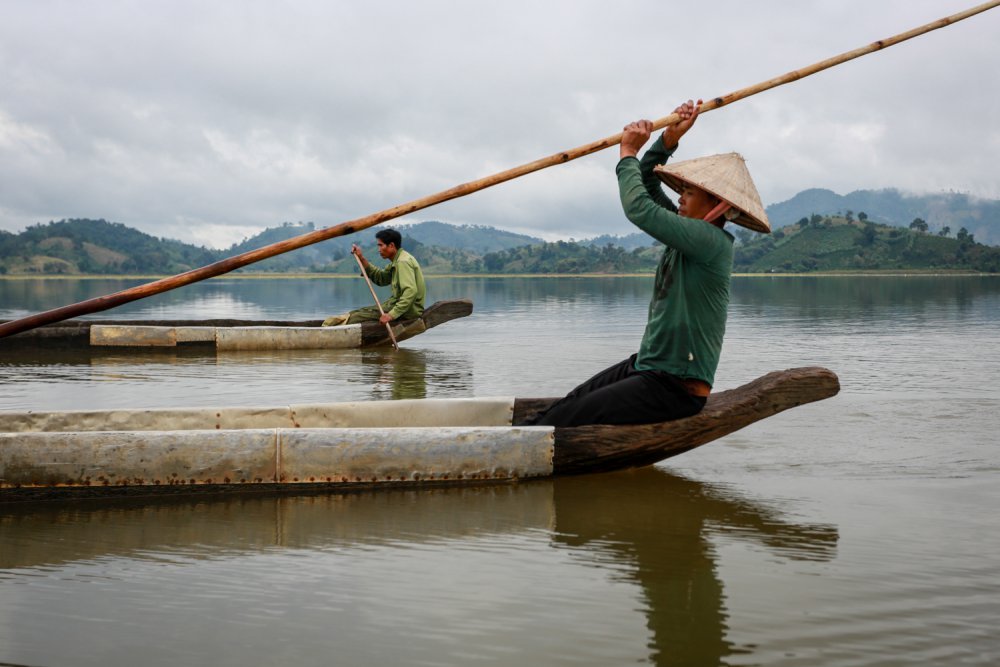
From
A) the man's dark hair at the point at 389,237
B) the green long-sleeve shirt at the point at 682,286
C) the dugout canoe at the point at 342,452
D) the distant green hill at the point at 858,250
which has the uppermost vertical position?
the distant green hill at the point at 858,250

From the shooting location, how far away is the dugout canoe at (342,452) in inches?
219

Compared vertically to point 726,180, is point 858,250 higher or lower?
higher

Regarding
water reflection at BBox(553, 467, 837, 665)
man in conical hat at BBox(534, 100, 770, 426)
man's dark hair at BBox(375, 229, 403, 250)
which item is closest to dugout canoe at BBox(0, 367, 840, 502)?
man in conical hat at BBox(534, 100, 770, 426)

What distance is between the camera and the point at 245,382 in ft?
38.0

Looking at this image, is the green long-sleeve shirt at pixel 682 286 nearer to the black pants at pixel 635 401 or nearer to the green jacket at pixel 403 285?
the black pants at pixel 635 401

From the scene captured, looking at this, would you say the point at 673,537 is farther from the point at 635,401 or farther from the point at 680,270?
the point at 680,270

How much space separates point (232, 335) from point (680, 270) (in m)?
10.8

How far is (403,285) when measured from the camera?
1455 cm

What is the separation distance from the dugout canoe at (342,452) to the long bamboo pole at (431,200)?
33.1 inches

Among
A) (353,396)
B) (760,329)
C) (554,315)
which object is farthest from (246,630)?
(554,315)

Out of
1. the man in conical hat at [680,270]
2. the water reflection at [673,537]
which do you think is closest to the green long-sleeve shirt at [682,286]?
the man in conical hat at [680,270]

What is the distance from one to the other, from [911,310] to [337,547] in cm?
2741

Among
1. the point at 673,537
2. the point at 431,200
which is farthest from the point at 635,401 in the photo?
the point at 431,200

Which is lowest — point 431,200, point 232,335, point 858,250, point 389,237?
point 232,335
